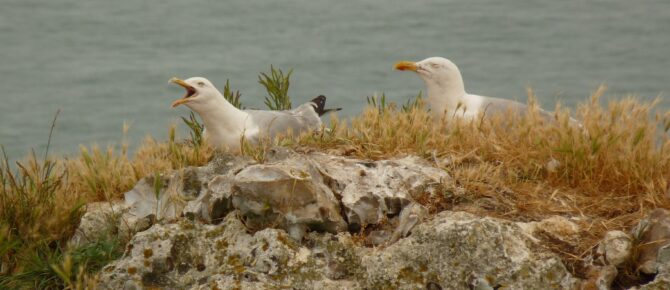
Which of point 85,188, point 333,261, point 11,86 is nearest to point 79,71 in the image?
point 11,86

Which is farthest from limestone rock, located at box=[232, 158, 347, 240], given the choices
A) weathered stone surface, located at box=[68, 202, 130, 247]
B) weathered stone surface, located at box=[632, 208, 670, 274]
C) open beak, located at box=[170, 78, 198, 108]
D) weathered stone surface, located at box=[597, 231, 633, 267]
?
open beak, located at box=[170, 78, 198, 108]

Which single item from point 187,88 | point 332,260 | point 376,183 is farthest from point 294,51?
point 332,260

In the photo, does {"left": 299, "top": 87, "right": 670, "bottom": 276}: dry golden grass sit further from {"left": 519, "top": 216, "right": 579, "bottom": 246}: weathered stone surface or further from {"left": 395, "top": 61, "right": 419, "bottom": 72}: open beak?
{"left": 395, "top": 61, "right": 419, "bottom": 72}: open beak

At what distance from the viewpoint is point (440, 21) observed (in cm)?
2227

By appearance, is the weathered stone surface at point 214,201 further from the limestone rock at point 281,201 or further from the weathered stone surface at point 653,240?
the weathered stone surface at point 653,240

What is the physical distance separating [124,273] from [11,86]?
50.4 ft

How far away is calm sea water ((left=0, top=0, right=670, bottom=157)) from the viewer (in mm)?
18828

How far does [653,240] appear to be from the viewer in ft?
16.6

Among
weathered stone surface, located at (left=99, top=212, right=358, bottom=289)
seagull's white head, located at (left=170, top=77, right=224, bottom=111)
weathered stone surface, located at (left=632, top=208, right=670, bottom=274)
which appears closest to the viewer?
weathered stone surface, located at (left=632, top=208, right=670, bottom=274)

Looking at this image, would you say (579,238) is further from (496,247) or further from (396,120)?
(396,120)

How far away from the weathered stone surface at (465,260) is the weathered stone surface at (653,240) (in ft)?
1.08

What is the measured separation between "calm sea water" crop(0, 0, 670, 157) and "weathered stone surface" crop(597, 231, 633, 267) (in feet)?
40.8

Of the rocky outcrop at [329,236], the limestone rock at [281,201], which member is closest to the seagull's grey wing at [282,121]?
the rocky outcrop at [329,236]

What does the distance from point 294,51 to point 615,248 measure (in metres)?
16.6
